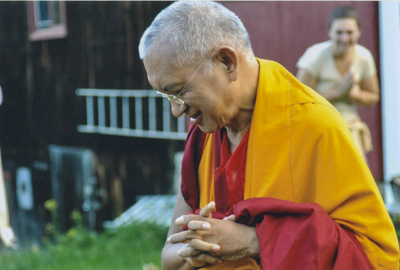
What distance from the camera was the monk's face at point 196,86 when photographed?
159cm

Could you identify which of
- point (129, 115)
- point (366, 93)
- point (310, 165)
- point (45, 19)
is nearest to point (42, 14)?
point (45, 19)

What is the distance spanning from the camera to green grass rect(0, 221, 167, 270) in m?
4.85

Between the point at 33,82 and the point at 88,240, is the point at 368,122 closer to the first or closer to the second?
the point at 88,240

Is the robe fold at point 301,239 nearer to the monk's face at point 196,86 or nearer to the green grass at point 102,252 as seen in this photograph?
the monk's face at point 196,86

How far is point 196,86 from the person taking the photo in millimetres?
1630

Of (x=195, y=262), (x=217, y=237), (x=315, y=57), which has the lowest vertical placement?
(x=195, y=262)

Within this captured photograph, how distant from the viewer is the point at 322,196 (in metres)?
1.56

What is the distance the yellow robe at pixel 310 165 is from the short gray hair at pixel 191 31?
22cm

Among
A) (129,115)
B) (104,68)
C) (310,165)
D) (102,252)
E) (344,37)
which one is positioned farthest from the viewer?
(104,68)

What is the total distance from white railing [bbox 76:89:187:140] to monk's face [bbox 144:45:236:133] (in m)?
3.82

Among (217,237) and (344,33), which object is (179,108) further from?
(344,33)

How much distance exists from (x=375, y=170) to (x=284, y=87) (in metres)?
3.68

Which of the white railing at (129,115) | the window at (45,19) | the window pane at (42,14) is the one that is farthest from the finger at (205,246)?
the window pane at (42,14)

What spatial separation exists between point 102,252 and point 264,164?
157 inches
